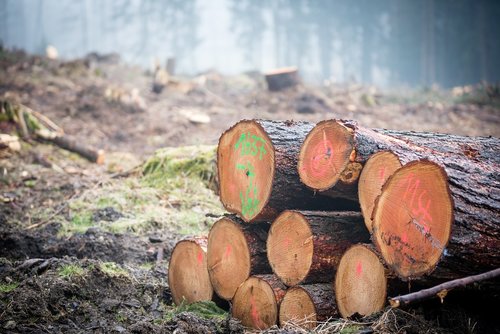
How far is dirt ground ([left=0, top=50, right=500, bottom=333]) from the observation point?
2.80 metres

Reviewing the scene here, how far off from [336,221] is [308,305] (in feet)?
2.01

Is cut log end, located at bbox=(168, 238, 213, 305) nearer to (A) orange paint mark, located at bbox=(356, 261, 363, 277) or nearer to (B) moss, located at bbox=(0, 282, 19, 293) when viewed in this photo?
(B) moss, located at bbox=(0, 282, 19, 293)

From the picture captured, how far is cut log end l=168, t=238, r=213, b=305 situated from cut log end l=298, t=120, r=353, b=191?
130 centimetres

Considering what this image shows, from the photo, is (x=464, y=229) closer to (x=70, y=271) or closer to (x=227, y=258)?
(x=227, y=258)

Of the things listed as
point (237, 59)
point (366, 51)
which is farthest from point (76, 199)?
point (237, 59)

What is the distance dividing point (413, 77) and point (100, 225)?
4377 centimetres

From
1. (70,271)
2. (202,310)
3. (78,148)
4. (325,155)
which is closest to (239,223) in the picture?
(202,310)

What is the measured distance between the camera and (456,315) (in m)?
2.45

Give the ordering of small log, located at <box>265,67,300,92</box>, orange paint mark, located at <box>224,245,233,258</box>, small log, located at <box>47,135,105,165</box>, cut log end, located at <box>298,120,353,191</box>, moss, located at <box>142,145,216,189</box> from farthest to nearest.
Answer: small log, located at <box>265,67,300,92</box> → small log, located at <box>47,135,105,165</box> → moss, located at <box>142,145,216,189</box> → orange paint mark, located at <box>224,245,233,258</box> → cut log end, located at <box>298,120,353,191</box>

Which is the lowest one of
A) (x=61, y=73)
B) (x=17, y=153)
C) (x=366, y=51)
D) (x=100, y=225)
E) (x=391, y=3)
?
(x=100, y=225)

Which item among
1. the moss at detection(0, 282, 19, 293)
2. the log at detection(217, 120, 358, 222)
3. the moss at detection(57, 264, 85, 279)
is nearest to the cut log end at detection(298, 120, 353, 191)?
the log at detection(217, 120, 358, 222)

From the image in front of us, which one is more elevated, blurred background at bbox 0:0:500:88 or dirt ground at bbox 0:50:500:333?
blurred background at bbox 0:0:500:88

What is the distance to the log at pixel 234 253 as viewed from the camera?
126 inches

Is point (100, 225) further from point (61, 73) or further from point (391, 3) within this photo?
point (391, 3)
